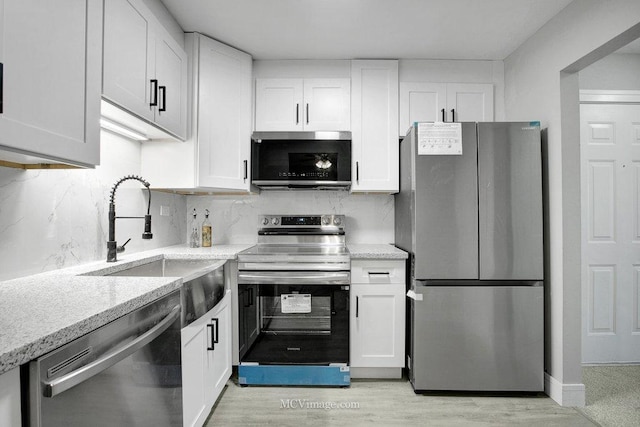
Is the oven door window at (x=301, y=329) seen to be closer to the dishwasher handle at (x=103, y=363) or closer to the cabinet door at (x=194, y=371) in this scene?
the cabinet door at (x=194, y=371)

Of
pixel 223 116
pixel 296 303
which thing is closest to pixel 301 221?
pixel 296 303

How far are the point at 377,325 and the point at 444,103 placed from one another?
1.82m

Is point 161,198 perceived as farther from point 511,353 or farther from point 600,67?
point 600,67

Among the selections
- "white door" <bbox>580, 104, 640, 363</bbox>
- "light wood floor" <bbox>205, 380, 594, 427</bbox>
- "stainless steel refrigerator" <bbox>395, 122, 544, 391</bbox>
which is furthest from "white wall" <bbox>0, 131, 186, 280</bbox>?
"white door" <bbox>580, 104, 640, 363</bbox>

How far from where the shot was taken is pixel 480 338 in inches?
82.9

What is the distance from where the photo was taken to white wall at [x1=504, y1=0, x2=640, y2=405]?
1.92m

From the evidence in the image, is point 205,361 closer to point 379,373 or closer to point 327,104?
point 379,373

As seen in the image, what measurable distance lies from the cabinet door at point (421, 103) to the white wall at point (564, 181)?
0.69m

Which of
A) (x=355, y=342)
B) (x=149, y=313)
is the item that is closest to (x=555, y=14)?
(x=355, y=342)

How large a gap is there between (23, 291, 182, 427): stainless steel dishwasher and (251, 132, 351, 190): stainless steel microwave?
1443 mm

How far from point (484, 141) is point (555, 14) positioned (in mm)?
904

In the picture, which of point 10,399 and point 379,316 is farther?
point 379,316

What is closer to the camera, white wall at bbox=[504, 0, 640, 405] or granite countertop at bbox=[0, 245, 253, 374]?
granite countertop at bbox=[0, 245, 253, 374]

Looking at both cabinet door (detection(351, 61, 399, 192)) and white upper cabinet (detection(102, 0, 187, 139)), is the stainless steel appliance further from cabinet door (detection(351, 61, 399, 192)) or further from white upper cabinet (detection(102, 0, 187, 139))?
white upper cabinet (detection(102, 0, 187, 139))
